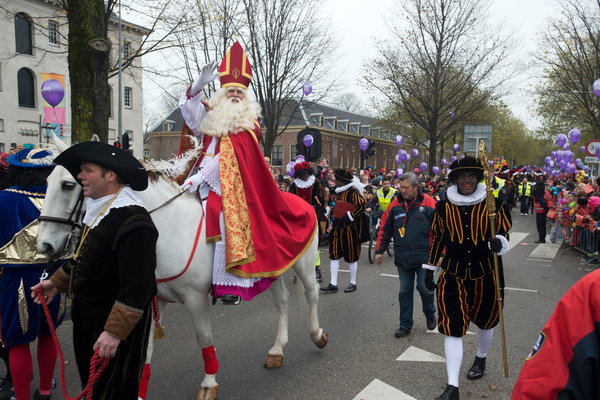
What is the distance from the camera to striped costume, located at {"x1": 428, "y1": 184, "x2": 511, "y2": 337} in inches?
151

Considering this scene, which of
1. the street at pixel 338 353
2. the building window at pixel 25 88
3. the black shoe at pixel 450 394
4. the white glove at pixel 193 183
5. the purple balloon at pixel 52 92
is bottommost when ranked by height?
the street at pixel 338 353

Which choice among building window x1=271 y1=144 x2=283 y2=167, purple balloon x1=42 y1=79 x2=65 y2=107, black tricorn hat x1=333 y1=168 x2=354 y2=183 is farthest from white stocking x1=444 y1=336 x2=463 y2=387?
building window x1=271 y1=144 x2=283 y2=167

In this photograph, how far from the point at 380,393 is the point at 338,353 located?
937 mm

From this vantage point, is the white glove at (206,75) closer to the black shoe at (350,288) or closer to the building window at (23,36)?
the black shoe at (350,288)

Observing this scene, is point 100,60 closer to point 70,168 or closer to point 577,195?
point 70,168

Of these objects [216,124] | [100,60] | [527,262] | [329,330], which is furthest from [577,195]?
[100,60]

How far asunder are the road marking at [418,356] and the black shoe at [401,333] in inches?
14.2

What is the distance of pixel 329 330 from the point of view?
5441 millimetres

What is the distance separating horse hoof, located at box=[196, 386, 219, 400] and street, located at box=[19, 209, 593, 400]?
0.55 feet

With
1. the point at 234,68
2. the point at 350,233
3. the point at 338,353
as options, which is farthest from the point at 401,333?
the point at 234,68

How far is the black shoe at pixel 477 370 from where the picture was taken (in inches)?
163

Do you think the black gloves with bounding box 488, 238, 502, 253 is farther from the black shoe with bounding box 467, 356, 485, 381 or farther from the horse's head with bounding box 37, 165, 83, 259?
the horse's head with bounding box 37, 165, 83, 259

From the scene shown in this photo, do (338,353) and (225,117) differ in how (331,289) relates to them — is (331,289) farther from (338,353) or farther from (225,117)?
(225,117)

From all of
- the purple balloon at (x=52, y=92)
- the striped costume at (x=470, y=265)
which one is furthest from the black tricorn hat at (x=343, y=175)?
the purple balloon at (x=52, y=92)
